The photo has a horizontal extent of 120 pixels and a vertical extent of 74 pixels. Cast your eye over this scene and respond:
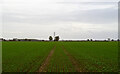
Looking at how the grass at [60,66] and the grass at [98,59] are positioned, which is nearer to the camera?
the grass at [60,66]

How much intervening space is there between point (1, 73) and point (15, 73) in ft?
4.00

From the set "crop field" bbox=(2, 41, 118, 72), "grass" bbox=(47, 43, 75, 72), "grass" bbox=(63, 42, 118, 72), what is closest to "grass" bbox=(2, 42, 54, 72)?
"crop field" bbox=(2, 41, 118, 72)

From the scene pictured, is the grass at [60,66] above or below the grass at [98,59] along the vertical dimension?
above

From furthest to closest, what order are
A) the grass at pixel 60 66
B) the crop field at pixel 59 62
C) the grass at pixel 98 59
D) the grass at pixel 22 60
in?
the grass at pixel 98 59, the grass at pixel 22 60, the crop field at pixel 59 62, the grass at pixel 60 66

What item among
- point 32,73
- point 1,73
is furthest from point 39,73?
point 1,73

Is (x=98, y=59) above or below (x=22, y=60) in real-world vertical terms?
below

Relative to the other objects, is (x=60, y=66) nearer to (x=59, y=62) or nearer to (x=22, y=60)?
(x=59, y=62)

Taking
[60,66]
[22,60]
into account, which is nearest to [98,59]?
[60,66]

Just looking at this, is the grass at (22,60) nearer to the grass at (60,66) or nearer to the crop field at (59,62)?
the crop field at (59,62)

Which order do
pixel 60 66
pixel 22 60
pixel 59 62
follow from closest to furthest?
pixel 60 66 < pixel 59 62 < pixel 22 60

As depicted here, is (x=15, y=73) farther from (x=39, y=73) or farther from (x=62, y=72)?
(x=62, y=72)

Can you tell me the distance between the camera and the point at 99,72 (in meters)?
14.5

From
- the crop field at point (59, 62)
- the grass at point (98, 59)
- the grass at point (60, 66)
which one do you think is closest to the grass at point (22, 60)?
the crop field at point (59, 62)

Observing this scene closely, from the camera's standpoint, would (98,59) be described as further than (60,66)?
Yes
